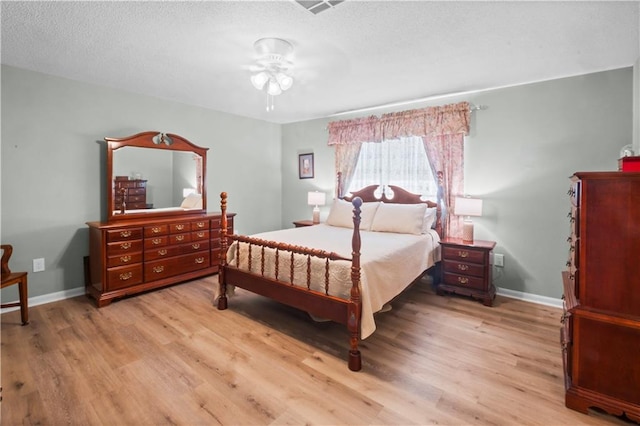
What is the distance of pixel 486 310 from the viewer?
3.08m

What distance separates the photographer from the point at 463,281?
10.9 feet

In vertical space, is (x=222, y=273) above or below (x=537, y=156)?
below

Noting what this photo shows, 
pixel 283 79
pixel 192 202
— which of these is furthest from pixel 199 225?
pixel 283 79

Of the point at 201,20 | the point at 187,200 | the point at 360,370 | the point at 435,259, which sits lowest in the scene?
the point at 360,370

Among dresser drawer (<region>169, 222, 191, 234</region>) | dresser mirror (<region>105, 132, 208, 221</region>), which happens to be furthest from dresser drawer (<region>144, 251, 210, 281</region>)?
dresser mirror (<region>105, 132, 208, 221</region>)

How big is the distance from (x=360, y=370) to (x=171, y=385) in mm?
1219

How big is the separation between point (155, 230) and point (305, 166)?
257cm

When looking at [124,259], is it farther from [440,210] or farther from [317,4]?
[440,210]

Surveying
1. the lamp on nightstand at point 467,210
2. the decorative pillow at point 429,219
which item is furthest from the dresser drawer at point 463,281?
the decorative pillow at point 429,219

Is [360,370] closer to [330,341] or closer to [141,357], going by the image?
[330,341]

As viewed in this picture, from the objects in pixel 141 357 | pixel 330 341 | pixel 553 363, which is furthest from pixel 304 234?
pixel 553 363

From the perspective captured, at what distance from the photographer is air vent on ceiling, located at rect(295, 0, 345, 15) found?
1838 millimetres

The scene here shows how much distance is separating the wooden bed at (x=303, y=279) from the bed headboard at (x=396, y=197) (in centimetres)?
100

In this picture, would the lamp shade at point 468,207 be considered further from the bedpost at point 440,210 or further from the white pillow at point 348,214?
the white pillow at point 348,214
